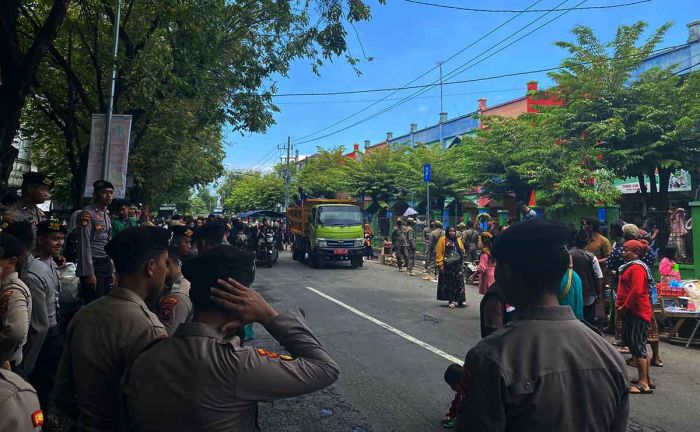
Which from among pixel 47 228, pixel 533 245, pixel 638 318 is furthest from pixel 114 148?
pixel 533 245

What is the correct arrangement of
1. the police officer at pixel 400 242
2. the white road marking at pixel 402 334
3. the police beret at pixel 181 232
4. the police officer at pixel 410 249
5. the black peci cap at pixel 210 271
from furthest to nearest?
1. the police officer at pixel 400 242
2. the police officer at pixel 410 249
3. the white road marking at pixel 402 334
4. the police beret at pixel 181 232
5. the black peci cap at pixel 210 271

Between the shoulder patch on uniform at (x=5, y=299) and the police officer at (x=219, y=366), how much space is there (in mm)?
1433

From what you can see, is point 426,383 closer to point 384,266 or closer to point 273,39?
point 273,39

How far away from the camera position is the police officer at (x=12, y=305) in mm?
2518

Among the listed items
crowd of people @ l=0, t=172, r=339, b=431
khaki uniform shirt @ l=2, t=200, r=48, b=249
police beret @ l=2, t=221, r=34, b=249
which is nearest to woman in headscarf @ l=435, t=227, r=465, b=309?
khaki uniform shirt @ l=2, t=200, r=48, b=249

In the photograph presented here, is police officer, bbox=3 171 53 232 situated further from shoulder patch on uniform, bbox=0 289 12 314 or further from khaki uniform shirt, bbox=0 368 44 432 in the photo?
khaki uniform shirt, bbox=0 368 44 432

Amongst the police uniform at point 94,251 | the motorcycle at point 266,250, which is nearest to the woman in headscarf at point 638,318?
the police uniform at point 94,251

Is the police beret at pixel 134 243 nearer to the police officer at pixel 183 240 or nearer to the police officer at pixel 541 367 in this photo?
the police officer at pixel 541 367

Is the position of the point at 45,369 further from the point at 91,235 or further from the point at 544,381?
the point at 544,381

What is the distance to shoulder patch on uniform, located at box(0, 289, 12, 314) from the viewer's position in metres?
2.63

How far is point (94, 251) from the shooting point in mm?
5656

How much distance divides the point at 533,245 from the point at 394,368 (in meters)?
4.72

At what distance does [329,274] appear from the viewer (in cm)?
1631

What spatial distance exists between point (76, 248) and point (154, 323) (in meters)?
4.35
